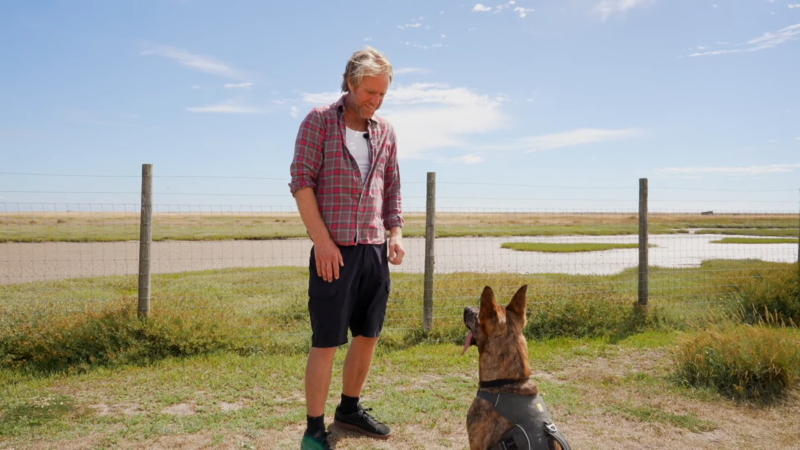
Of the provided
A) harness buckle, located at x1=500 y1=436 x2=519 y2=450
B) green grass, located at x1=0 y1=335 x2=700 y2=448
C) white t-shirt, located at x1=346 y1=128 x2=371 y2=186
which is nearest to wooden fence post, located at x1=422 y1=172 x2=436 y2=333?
green grass, located at x1=0 y1=335 x2=700 y2=448

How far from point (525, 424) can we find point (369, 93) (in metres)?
1.92

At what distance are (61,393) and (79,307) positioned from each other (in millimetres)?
3023

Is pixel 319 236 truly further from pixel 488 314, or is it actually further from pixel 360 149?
pixel 488 314

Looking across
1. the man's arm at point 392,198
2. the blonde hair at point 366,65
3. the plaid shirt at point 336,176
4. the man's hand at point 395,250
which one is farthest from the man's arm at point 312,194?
the man's arm at point 392,198

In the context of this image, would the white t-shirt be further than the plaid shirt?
Yes

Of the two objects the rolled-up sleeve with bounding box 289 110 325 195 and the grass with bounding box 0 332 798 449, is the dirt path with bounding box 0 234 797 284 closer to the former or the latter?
Result: the grass with bounding box 0 332 798 449

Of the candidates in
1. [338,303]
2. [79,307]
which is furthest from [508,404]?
[79,307]

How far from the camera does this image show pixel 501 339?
2588 millimetres

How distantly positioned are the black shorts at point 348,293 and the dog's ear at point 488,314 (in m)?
0.79

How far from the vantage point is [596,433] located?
3807 mm

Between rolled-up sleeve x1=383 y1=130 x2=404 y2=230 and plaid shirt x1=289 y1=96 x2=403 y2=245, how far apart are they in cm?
30

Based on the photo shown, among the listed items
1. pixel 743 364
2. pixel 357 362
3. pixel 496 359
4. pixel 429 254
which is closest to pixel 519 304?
pixel 496 359

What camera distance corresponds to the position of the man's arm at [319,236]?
2822 mm

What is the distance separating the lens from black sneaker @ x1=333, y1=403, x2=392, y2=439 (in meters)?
3.60
